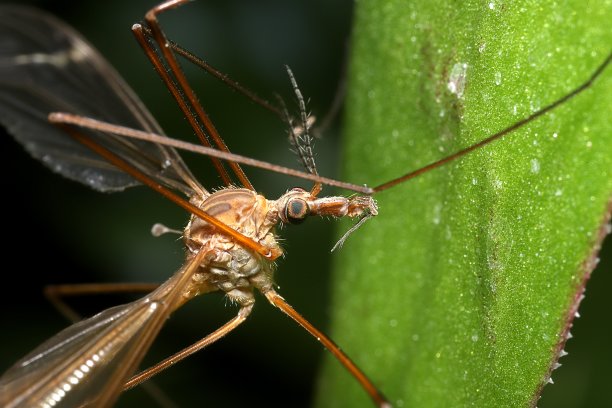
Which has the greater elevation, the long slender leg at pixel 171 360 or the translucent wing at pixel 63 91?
the translucent wing at pixel 63 91

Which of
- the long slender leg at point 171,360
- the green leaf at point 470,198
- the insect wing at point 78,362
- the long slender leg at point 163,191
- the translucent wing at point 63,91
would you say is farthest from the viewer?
the translucent wing at point 63,91

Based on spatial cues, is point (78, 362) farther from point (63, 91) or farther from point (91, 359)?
point (63, 91)

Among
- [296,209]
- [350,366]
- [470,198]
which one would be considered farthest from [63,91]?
[470,198]

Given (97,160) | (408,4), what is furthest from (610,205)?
(97,160)

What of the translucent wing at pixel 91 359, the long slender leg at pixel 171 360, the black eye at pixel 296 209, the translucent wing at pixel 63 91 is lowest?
the long slender leg at pixel 171 360

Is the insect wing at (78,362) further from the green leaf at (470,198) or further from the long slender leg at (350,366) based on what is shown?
the green leaf at (470,198)

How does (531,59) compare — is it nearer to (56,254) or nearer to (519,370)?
(519,370)

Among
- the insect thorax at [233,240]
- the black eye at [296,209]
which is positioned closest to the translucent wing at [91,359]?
the insect thorax at [233,240]
